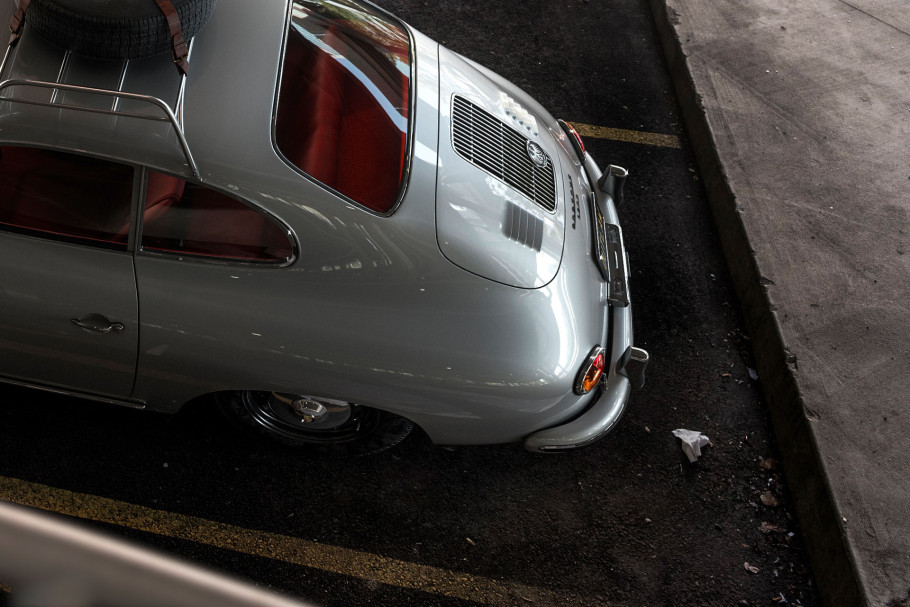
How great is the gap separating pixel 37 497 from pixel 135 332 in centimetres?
107

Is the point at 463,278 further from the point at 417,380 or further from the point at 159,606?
the point at 159,606

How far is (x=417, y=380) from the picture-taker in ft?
9.96

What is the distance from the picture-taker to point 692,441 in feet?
13.1

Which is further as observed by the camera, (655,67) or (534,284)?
(655,67)

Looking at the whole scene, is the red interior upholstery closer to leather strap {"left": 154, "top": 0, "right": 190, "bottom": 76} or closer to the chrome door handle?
leather strap {"left": 154, "top": 0, "right": 190, "bottom": 76}

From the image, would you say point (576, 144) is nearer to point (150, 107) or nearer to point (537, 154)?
point (537, 154)

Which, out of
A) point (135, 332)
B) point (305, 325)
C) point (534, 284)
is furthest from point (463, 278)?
point (135, 332)

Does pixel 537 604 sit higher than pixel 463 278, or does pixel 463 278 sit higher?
pixel 463 278

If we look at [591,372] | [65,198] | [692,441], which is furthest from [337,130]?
[692,441]

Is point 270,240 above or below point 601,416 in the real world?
above

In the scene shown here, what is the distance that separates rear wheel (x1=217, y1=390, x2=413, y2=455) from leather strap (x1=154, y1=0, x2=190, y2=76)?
1.38m

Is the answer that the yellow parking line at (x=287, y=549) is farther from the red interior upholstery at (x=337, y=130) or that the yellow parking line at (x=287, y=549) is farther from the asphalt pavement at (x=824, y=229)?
the red interior upholstery at (x=337, y=130)

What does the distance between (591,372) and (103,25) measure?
2310 mm

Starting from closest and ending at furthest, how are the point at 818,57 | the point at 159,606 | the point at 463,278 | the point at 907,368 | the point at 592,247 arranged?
the point at 159,606 < the point at 463,278 < the point at 592,247 < the point at 907,368 < the point at 818,57
